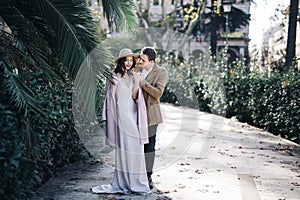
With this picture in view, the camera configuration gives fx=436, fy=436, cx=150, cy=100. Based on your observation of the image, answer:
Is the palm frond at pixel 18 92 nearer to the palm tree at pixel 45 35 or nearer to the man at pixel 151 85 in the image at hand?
the palm tree at pixel 45 35

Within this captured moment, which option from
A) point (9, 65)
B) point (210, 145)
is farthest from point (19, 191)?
point (210, 145)

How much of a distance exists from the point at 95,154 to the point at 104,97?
2.90 m

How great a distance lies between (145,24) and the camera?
2745cm

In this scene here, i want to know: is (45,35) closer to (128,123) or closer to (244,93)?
(128,123)

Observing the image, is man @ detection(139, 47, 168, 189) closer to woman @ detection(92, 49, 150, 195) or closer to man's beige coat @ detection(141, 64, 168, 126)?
man's beige coat @ detection(141, 64, 168, 126)

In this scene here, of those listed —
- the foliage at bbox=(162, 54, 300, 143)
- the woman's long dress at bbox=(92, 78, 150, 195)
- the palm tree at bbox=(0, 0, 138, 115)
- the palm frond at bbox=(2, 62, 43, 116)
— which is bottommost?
Answer: the foliage at bbox=(162, 54, 300, 143)

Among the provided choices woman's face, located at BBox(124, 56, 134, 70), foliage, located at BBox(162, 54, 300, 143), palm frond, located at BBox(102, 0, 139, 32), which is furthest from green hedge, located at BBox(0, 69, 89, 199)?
foliage, located at BBox(162, 54, 300, 143)

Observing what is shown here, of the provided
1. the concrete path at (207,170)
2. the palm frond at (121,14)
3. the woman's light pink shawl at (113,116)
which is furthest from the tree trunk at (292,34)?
the woman's light pink shawl at (113,116)

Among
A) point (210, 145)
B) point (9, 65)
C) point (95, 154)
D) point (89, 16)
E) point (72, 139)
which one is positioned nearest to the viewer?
point (9, 65)

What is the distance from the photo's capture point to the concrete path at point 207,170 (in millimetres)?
5496

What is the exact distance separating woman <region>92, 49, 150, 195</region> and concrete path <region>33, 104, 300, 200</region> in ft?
0.71

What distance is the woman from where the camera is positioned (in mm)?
5355

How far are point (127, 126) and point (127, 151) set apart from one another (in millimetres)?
313

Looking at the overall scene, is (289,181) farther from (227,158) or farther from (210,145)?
(210,145)
